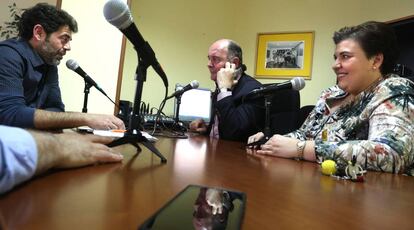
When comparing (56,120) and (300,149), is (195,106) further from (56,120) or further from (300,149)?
(300,149)

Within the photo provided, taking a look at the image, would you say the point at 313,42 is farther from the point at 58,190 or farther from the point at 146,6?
the point at 58,190

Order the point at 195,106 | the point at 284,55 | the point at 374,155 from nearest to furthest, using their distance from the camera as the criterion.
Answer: the point at 374,155 < the point at 195,106 < the point at 284,55

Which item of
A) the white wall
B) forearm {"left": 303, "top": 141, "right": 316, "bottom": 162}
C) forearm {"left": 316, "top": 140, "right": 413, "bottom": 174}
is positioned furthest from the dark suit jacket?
the white wall

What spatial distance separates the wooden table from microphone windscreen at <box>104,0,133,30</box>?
1.02 feet

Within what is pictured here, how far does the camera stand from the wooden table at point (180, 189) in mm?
341

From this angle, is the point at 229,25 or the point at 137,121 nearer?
the point at 137,121

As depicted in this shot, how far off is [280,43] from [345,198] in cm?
289

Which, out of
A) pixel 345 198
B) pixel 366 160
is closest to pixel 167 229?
pixel 345 198

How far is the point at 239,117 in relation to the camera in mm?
1674

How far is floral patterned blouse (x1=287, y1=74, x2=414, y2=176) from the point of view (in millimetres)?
907

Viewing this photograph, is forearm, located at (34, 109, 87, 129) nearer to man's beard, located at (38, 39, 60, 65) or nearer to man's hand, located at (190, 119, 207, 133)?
man's beard, located at (38, 39, 60, 65)

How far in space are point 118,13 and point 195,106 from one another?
2.19 meters

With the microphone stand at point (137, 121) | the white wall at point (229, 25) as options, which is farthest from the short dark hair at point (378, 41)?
the white wall at point (229, 25)

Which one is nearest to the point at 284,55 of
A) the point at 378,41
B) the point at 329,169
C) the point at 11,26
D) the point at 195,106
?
the point at 195,106
